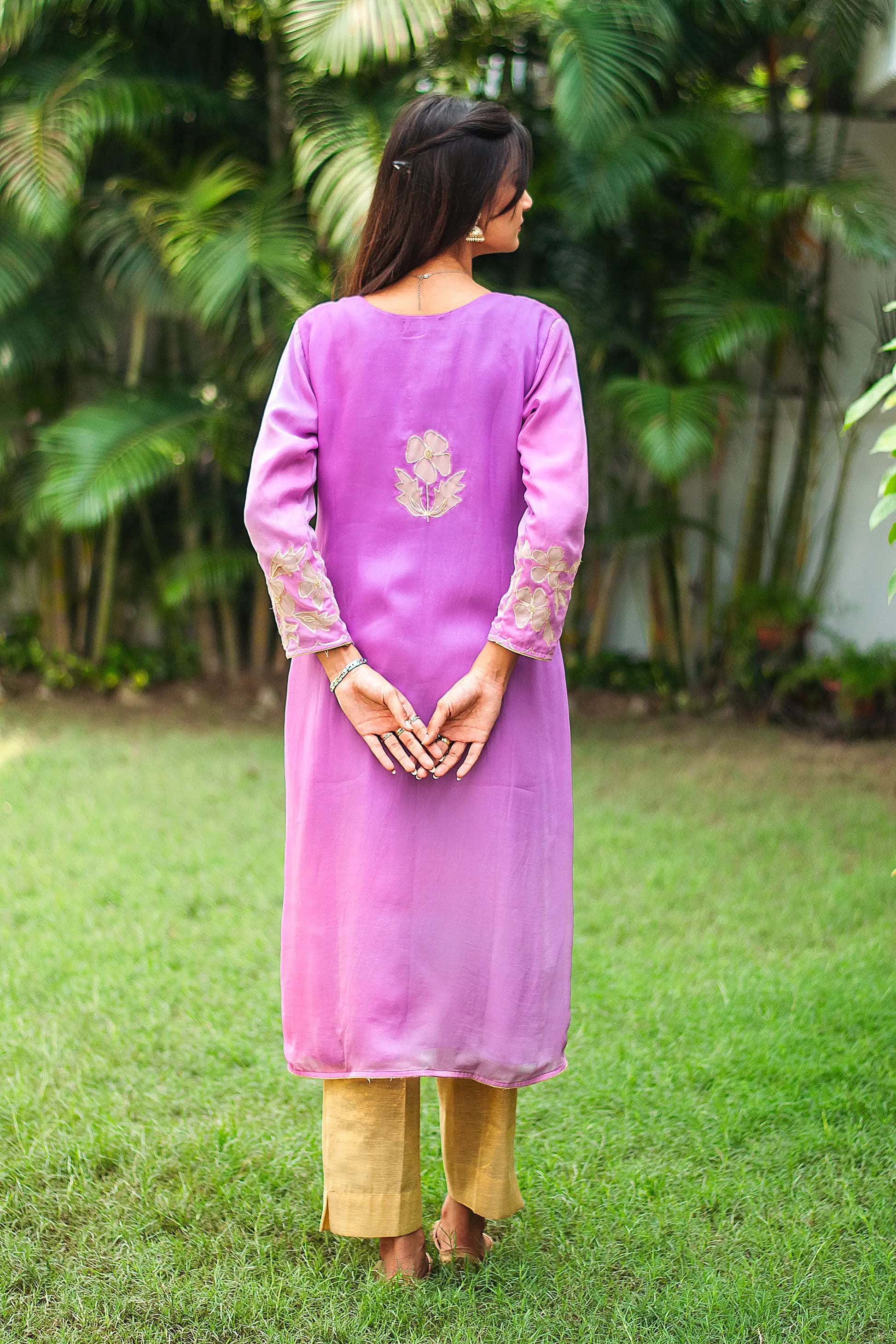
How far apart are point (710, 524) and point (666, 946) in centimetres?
331

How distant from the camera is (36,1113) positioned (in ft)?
7.10

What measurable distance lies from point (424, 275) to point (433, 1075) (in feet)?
3.55

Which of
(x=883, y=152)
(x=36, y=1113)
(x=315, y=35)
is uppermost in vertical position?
(x=315, y=35)

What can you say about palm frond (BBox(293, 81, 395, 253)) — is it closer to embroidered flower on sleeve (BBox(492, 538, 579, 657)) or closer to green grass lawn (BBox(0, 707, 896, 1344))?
green grass lawn (BBox(0, 707, 896, 1344))

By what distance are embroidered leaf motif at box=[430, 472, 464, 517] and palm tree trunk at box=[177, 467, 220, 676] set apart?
413 cm

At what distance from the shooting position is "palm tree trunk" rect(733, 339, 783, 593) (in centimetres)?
563

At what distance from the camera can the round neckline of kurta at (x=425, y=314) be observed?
1.61m

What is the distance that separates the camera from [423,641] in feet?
5.30

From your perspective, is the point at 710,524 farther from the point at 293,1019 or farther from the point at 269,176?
the point at 293,1019

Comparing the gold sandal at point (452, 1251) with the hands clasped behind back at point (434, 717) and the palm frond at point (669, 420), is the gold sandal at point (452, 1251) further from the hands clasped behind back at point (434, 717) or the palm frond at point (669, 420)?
the palm frond at point (669, 420)

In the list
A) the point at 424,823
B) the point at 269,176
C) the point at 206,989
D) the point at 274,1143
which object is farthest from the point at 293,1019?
the point at 269,176

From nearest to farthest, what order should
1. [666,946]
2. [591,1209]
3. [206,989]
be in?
[591,1209] < [206,989] < [666,946]

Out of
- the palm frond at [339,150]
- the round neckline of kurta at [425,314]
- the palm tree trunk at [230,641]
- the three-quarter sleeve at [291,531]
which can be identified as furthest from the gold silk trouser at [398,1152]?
the palm tree trunk at [230,641]

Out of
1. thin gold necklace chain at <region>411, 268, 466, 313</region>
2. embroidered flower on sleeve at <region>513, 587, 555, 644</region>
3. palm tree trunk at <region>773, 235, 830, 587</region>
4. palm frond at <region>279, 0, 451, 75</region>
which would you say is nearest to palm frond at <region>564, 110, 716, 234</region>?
palm frond at <region>279, 0, 451, 75</region>
